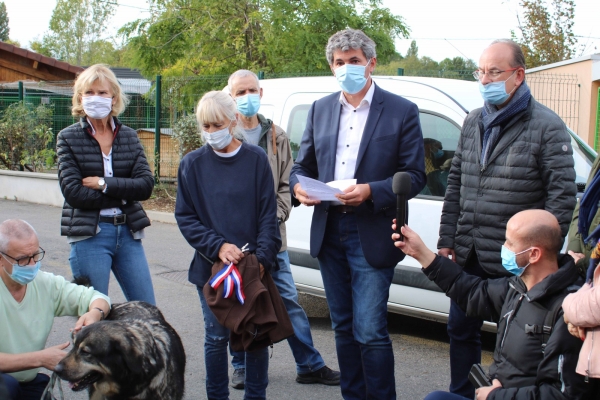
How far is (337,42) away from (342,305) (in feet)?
5.12

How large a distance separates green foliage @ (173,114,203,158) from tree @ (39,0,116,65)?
52.4 m

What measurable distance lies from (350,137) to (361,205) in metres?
0.42

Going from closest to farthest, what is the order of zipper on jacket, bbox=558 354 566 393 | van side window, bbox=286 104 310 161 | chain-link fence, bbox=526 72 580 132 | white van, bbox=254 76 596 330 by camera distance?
1. zipper on jacket, bbox=558 354 566 393
2. white van, bbox=254 76 596 330
3. van side window, bbox=286 104 310 161
4. chain-link fence, bbox=526 72 580 132

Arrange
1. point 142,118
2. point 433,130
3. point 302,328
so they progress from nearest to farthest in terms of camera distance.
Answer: point 302,328 < point 433,130 < point 142,118

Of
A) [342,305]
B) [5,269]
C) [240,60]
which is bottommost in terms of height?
[342,305]

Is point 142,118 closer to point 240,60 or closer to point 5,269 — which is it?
point 240,60

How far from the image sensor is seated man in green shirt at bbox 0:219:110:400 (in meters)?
3.23

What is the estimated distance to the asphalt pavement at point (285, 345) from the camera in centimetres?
445

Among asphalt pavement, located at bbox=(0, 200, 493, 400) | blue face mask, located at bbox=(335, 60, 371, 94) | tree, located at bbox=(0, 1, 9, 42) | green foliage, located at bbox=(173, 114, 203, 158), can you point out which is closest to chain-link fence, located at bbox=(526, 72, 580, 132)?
green foliage, located at bbox=(173, 114, 203, 158)

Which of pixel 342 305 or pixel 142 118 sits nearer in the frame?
pixel 342 305

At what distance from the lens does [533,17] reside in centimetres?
1823

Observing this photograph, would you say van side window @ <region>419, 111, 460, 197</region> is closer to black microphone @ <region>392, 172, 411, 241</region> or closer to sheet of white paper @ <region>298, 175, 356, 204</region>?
sheet of white paper @ <region>298, 175, 356, 204</region>

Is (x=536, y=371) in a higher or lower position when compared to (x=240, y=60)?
lower

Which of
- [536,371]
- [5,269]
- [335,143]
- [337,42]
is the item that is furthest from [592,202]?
[5,269]
